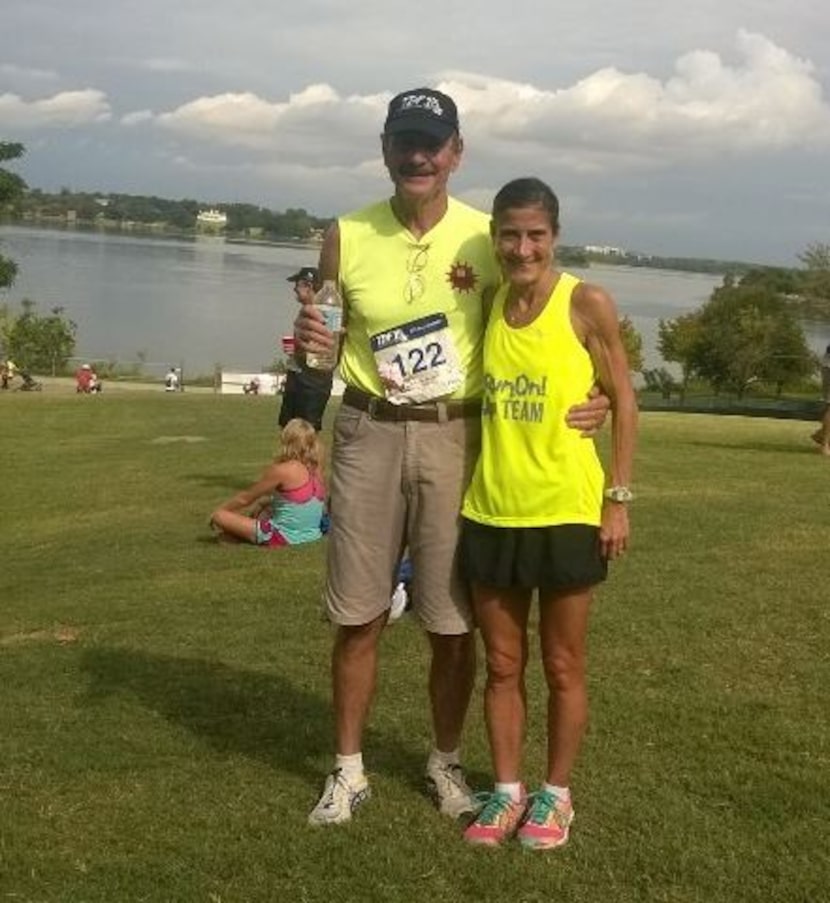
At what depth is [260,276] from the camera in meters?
148

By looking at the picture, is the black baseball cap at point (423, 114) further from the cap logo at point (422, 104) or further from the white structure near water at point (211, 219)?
the white structure near water at point (211, 219)

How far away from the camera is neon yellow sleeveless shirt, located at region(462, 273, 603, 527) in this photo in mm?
3791

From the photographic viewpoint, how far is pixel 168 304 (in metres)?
97.1

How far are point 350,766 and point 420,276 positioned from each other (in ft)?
5.77

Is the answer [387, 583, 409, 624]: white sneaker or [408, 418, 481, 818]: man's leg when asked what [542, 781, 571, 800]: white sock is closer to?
[408, 418, 481, 818]: man's leg

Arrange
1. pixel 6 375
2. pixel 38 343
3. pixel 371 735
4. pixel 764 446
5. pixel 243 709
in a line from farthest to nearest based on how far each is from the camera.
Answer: pixel 38 343, pixel 6 375, pixel 764 446, pixel 243 709, pixel 371 735

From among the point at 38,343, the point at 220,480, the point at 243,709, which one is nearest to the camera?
the point at 243,709

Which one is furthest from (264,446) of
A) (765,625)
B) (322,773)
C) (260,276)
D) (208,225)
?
(208,225)

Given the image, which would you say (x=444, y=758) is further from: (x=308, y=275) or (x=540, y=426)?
(x=308, y=275)

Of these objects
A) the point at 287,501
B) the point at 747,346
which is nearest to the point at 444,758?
the point at 287,501

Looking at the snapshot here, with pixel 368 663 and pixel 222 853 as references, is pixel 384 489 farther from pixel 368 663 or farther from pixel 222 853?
pixel 222 853

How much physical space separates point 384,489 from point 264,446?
43.7 ft

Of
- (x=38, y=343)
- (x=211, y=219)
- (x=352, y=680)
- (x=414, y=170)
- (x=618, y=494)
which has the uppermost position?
(x=211, y=219)

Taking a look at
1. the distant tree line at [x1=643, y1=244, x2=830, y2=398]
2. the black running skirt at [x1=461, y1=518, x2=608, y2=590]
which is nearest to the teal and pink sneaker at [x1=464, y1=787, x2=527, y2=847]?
the black running skirt at [x1=461, y1=518, x2=608, y2=590]
